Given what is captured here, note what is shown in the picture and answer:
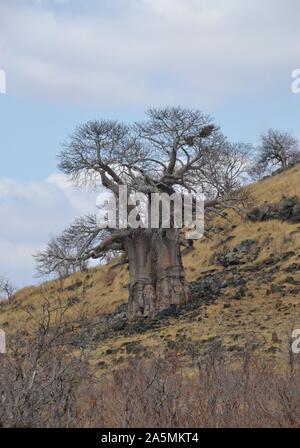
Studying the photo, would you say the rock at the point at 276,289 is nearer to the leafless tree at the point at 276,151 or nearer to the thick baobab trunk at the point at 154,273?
the thick baobab trunk at the point at 154,273

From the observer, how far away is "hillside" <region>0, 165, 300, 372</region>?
1678 centimetres

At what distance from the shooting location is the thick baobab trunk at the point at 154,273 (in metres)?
23.6

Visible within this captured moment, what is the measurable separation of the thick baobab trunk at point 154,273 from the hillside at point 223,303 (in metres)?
0.71

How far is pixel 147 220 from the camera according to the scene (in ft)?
77.7

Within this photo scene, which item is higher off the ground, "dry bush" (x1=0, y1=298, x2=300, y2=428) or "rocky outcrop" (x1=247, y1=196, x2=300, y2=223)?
"rocky outcrop" (x1=247, y1=196, x2=300, y2=223)

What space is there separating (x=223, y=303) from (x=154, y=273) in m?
3.30

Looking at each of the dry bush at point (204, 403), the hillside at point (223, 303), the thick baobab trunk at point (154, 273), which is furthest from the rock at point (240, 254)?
the dry bush at point (204, 403)

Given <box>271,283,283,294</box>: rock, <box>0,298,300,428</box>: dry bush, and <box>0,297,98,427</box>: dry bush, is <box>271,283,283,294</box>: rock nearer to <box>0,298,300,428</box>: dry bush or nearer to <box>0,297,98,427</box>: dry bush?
<box>0,298,300,428</box>: dry bush

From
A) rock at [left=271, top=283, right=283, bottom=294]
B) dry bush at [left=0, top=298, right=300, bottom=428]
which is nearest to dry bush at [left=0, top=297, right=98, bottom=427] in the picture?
dry bush at [left=0, top=298, right=300, bottom=428]

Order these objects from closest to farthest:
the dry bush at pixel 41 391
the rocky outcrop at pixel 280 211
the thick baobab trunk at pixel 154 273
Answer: the dry bush at pixel 41 391
the thick baobab trunk at pixel 154 273
the rocky outcrop at pixel 280 211

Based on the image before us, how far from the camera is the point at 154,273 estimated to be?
24.3 meters

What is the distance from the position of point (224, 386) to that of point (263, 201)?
2655 cm

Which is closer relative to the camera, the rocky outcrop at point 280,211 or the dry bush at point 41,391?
the dry bush at point 41,391

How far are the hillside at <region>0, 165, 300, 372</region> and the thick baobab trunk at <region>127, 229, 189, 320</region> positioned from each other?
2.33 ft
